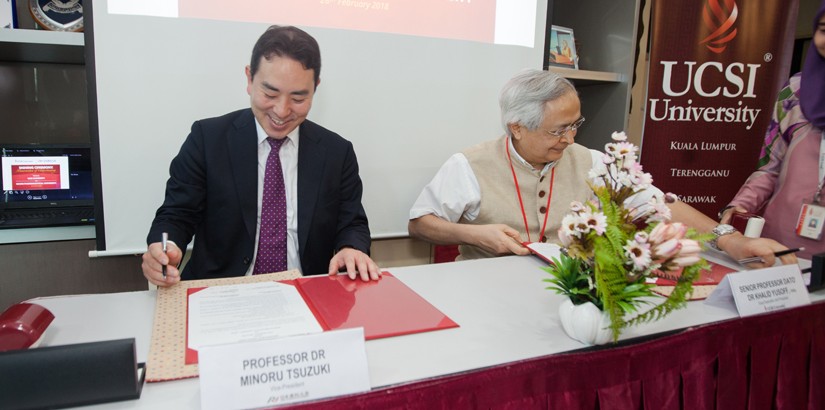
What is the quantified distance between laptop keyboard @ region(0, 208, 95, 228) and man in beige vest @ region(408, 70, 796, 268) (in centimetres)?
136

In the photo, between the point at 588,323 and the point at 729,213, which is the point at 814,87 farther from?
the point at 588,323

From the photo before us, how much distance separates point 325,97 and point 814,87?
5.79ft

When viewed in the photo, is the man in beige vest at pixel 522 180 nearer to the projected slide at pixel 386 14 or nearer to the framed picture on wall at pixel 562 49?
the projected slide at pixel 386 14

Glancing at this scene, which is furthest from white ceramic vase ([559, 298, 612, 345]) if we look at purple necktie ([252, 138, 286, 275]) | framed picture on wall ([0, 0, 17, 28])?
framed picture on wall ([0, 0, 17, 28])

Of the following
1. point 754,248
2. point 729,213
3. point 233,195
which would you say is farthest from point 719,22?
point 233,195

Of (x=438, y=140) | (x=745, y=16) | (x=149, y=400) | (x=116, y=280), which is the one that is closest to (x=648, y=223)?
(x=149, y=400)

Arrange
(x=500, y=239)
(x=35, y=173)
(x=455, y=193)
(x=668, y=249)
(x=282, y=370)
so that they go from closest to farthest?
(x=282, y=370) → (x=668, y=249) → (x=500, y=239) → (x=455, y=193) → (x=35, y=173)

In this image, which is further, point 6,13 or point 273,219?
point 6,13

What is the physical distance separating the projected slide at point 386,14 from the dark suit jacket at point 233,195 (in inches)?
19.1

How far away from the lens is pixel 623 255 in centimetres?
83

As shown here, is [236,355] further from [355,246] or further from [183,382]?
[355,246]

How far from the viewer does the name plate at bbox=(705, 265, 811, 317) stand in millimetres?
1073

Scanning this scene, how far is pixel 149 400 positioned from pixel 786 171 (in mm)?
2068

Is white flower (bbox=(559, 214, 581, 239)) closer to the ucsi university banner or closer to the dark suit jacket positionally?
the dark suit jacket
